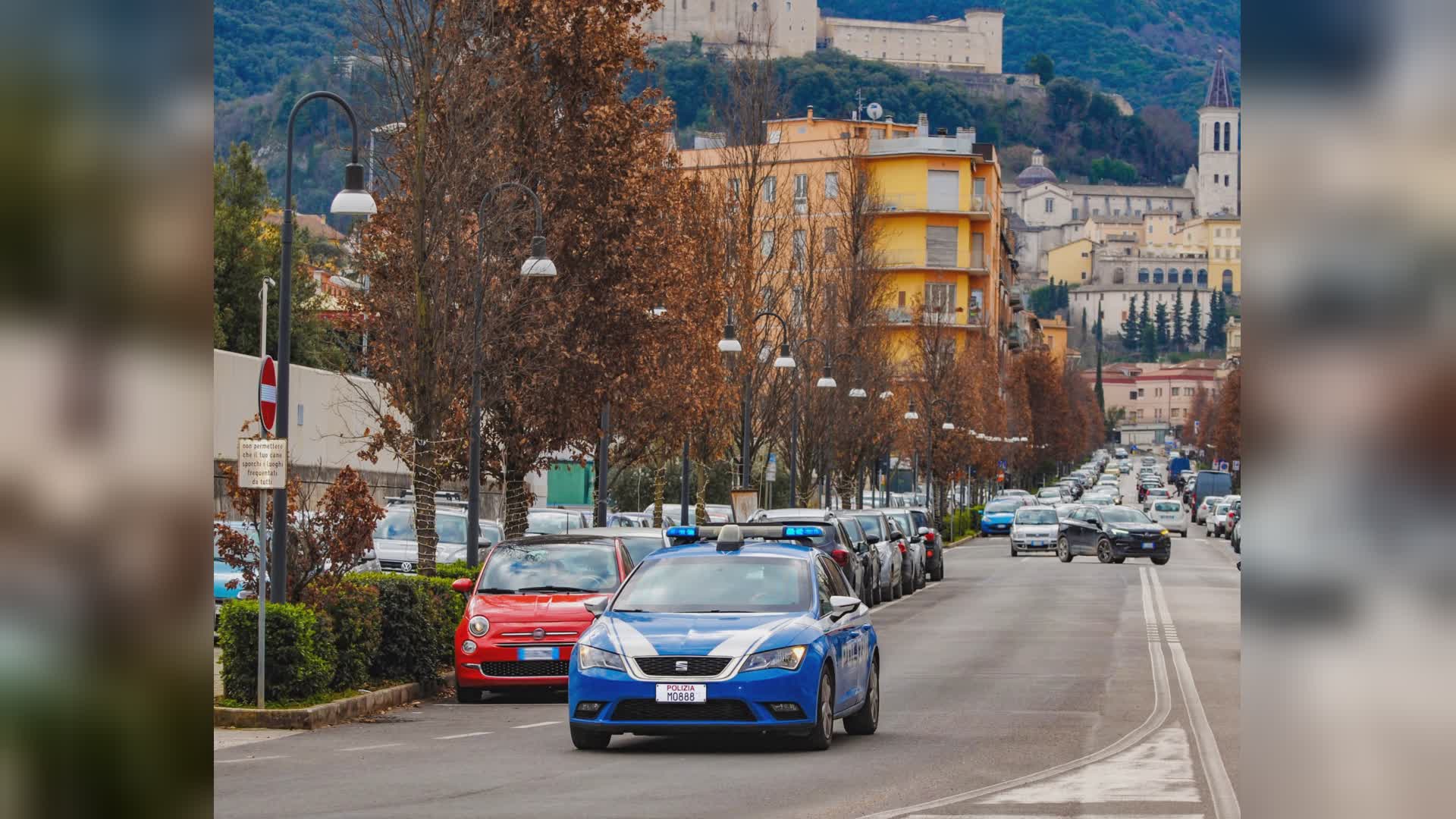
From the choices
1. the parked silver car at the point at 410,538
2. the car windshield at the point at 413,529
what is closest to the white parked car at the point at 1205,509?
the parked silver car at the point at 410,538

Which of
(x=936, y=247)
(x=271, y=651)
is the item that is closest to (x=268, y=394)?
(x=271, y=651)

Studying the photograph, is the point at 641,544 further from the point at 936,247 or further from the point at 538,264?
the point at 936,247

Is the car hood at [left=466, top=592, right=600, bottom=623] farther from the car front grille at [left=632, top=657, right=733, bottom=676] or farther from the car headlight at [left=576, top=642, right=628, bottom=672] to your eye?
the car front grille at [left=632, top=657, right=733, bottom=676]

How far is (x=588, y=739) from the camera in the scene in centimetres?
1538

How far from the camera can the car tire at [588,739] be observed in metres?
15.3

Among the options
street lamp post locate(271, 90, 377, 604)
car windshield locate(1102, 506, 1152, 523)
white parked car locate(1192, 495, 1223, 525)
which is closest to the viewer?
street lamp post locate(271, 90, 377, 604)

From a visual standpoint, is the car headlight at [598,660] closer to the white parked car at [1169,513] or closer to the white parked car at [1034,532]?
the white parked car at [1034,532]

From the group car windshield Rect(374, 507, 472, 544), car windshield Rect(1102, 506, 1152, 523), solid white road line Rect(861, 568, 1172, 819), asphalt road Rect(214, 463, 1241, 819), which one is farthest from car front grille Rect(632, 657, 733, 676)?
car windshield Rect(1102, 506, 1152, 523)

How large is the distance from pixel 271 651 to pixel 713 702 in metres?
4.76

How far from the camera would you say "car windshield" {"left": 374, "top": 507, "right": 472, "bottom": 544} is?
34.5m

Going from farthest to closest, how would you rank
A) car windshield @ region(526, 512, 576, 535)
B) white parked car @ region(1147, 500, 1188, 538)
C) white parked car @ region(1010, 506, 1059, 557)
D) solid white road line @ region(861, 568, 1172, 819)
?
white parked car @ region(1147, 500, 1188, 538) < white parked car @ region(1010, 506, 1059, 557) < car windshield @ region(526, 512, 576, 535) < solid white road line @ region(861, 568, 1172, 819)

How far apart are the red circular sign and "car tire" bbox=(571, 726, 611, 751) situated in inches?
161
